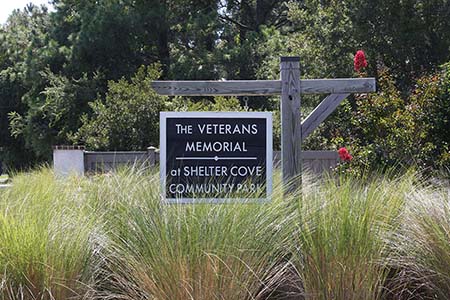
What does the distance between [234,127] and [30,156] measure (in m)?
27.5

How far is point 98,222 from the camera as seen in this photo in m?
5.29

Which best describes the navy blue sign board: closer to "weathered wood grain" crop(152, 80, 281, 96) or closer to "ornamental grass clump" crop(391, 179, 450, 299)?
"weathered wood grain" crop(152, 80, 281, 96)

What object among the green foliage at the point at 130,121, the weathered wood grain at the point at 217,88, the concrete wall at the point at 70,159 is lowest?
the concrete wall at the point at 70,159

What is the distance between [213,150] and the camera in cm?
609

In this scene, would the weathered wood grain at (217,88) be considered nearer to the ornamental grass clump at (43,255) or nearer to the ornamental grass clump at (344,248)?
the ornamental grass clump at (344,248)

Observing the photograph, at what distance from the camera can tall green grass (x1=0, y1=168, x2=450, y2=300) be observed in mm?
4625

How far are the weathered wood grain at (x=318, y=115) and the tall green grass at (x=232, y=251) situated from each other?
141 cm

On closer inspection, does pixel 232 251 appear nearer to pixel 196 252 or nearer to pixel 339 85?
pixel 196 252

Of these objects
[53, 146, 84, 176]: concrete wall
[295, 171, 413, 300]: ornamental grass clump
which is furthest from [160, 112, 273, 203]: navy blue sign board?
[53, 146, 84, 176]: concrete wall

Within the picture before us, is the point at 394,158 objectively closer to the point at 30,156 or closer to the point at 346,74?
the point at 346,74

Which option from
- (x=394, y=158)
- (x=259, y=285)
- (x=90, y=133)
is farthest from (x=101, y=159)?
(x=259, y=285)

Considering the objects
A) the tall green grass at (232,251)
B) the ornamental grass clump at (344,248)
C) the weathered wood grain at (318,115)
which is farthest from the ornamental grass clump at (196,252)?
the weathered wood grain at (318,115)

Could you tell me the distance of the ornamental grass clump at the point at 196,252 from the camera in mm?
4566

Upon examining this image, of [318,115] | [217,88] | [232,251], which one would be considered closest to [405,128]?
[318,115]
